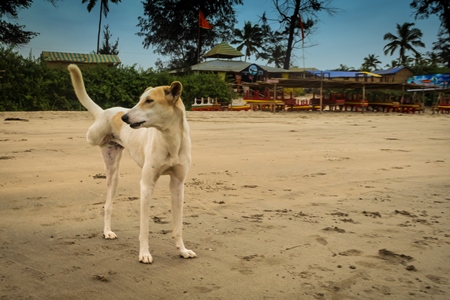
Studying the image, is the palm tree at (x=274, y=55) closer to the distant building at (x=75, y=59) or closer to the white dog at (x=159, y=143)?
the distant building at (x=75, y=59)

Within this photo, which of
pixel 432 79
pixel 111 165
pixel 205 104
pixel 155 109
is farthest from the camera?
pixel 432 79

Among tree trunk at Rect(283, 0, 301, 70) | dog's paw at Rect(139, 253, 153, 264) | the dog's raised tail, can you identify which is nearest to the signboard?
tree trunk at Rect(283, 0, 301, 70)

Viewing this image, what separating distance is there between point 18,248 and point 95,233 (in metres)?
0.73

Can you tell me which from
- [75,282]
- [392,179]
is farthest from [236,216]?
[392,179]

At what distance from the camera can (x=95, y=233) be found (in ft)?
14.5

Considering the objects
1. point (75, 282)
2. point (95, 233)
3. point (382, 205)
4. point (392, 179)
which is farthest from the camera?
point (392, 179)

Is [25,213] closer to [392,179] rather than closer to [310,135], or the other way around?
[392,179]

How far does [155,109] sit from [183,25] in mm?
55613

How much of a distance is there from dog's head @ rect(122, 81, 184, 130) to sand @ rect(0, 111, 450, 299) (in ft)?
3.78

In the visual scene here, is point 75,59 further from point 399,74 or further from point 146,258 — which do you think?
point 146,258

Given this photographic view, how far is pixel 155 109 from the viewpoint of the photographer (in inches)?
139

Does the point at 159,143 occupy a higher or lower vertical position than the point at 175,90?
lower


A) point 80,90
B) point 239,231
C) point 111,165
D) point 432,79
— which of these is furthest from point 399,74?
point 111,165

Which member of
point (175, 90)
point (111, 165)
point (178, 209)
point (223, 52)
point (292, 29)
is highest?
point (292, 29)
